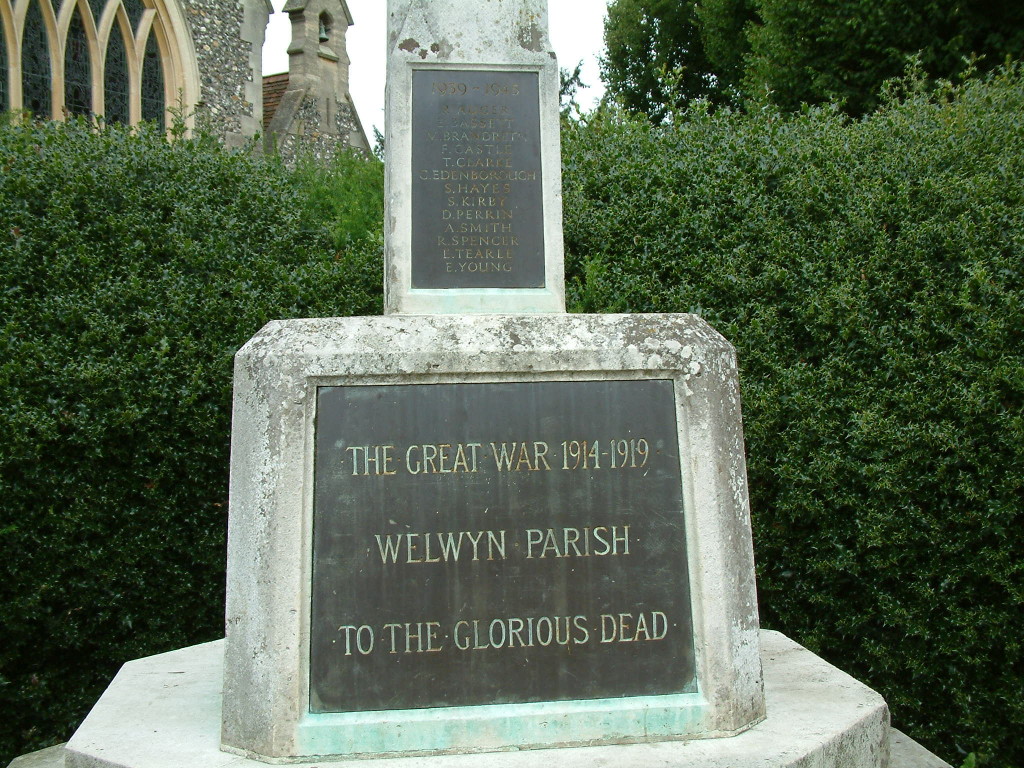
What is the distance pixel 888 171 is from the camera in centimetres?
590

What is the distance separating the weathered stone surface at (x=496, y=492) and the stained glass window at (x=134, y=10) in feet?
44.1

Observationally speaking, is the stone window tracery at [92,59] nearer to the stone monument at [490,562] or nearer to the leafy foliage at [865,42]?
the leafy foliage at [865,42]

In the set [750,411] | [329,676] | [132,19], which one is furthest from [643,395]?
[132,19]

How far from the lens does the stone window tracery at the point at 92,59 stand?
41.8 ft

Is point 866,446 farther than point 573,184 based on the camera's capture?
No

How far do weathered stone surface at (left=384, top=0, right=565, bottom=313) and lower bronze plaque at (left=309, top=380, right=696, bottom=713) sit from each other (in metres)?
0.62

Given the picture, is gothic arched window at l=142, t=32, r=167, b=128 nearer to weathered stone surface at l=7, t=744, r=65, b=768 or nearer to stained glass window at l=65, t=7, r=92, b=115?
stained glass window at l=65, t=7, r=92, b=115

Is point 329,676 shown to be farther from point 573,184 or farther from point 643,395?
point 573,184

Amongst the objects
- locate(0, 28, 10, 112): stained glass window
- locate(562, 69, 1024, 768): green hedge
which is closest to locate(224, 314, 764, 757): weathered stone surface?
locate(562, 69, 1024, 768): green hedge

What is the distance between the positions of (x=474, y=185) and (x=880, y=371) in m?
2.61

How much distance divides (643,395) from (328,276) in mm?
3416

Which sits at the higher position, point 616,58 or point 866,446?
point 616,58

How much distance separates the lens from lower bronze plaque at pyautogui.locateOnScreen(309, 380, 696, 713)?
3.04m

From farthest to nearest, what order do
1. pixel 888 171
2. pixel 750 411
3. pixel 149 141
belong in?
pixel 149 141 < pixel 888 171 < pixel 750 411
